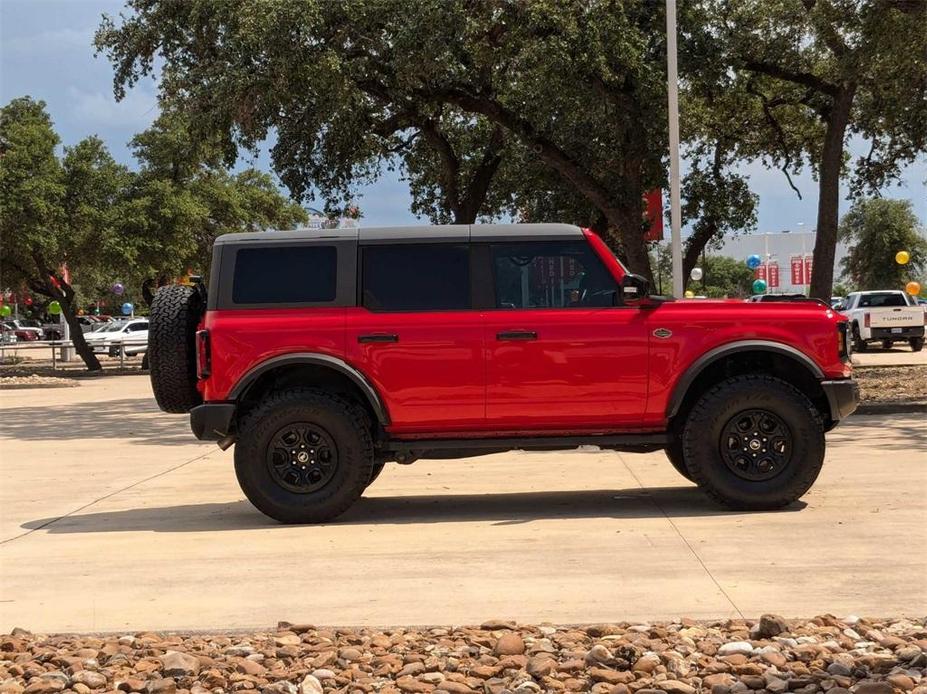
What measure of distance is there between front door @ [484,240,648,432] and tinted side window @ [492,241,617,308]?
0.02 metres

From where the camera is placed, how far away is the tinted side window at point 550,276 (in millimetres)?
7977

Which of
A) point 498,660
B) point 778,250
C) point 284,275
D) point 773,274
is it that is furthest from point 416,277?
point 778,250

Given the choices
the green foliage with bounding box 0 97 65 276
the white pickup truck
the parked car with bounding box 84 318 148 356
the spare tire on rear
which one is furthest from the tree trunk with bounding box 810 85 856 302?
the parked car with bounding box 84 318 148 356

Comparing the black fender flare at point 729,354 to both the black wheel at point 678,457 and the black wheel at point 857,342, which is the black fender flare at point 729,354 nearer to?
the black wheel at point 678,457

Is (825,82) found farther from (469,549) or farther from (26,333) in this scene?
(26,333)

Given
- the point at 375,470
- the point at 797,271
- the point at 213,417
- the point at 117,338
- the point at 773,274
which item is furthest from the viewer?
the point at 773,274

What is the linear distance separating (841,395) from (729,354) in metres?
0.83

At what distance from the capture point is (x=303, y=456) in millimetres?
7855

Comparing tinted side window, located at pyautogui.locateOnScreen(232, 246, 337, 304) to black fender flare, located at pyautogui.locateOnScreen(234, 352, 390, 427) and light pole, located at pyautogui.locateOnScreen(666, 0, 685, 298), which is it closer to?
black fender flare, located at pyautogui.locateOnScreen(234, 352, 390, 427)

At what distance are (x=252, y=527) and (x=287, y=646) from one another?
10.8 feet

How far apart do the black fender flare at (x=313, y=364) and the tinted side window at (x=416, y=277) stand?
492 millimetres

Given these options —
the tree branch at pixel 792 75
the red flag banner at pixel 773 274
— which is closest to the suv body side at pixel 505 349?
the tree branch at pixel 792 75

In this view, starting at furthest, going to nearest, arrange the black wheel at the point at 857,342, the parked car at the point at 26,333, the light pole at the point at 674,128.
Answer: the parked car at the point at 26,333, the black wheel at the point at 857,342, the light pole at the point at 674,128

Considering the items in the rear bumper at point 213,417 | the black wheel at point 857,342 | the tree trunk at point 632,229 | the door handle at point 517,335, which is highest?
the tree trunk at point 632,229
